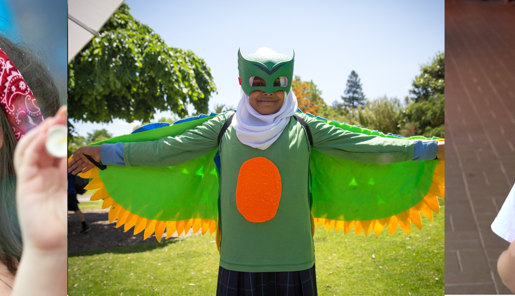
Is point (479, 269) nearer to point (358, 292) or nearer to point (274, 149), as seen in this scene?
point (358, 292)

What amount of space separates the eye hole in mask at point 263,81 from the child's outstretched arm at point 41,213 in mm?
1018

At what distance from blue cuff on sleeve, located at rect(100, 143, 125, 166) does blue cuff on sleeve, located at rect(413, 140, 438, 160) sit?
174 cm

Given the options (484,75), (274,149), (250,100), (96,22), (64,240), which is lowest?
(64,240)

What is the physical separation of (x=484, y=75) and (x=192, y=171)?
850 cm

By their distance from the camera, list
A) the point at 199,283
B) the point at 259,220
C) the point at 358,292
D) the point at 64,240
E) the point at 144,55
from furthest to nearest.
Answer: the point at 144,55
the point at 199,283
the point at 358,292
the point at 259,220
the point at 64,240

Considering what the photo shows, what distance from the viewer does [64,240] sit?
1.92 metres

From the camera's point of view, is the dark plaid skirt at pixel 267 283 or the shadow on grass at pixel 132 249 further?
the shadow on grass at pixel 132 249

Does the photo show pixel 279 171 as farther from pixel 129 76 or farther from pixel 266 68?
pixel 129 76

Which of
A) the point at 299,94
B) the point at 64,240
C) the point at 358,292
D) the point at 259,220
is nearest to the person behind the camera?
the point at 64,240

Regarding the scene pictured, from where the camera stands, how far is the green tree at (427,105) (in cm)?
659

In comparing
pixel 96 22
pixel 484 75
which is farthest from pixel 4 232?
pixel 484 75

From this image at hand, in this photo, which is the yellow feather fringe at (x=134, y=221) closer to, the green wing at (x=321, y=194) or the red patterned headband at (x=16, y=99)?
the green wing at (x=321, y=194)

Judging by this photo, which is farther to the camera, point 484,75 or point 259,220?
point 484,75

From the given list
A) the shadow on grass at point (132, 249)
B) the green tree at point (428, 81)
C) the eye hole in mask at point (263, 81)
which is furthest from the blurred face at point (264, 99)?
the green tree at point (428, 81)
